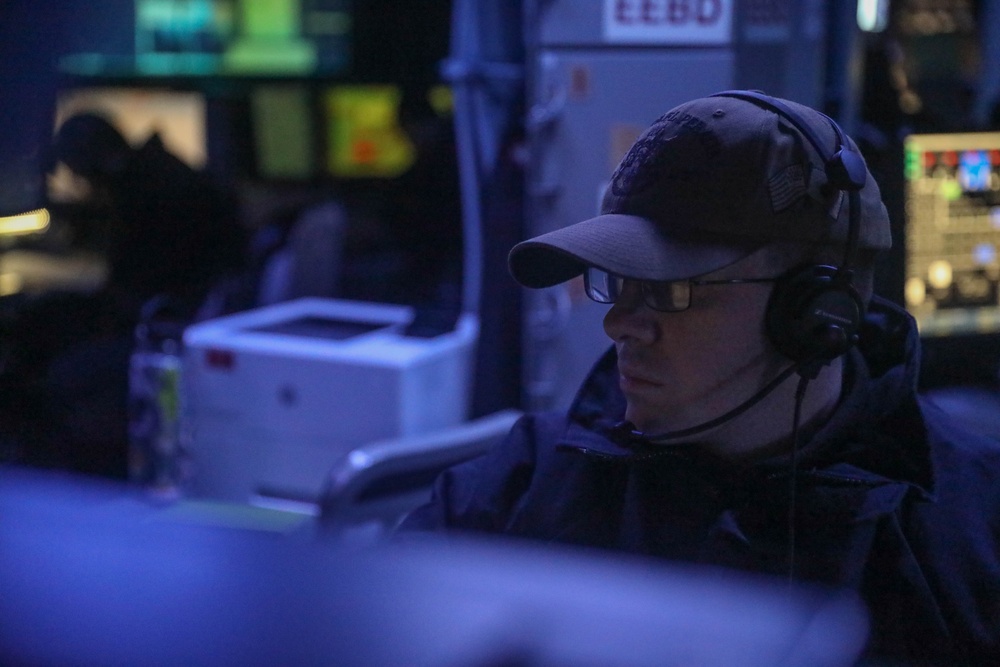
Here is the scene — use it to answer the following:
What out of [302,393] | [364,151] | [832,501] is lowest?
[302,393]

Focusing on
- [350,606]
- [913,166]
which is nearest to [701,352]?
[350,606]

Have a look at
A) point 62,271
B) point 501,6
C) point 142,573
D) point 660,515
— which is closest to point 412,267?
point 501,6

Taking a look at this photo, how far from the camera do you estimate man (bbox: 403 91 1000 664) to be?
48.9 inches

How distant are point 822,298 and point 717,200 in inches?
6.3

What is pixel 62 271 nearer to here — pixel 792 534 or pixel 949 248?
pixel 949 248

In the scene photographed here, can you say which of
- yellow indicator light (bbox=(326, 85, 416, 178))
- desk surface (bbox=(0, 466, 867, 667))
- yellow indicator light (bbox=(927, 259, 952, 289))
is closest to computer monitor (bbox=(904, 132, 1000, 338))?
yellow indicator light (bbox=(927, 259, 952, 289))

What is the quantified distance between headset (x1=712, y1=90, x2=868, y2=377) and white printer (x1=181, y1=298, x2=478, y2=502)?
5.85 ft

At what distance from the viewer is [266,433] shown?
3191mm

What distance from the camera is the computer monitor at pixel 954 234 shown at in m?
2.59

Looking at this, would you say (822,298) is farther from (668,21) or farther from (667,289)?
(668,21)

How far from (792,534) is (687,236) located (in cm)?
35

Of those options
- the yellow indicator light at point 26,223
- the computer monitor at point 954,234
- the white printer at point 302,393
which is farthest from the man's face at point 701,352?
the white printer at point 302,393

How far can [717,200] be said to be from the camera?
1250mm

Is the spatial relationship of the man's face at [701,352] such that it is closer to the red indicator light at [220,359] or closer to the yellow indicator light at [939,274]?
the yellow indicator light at [939,274]
